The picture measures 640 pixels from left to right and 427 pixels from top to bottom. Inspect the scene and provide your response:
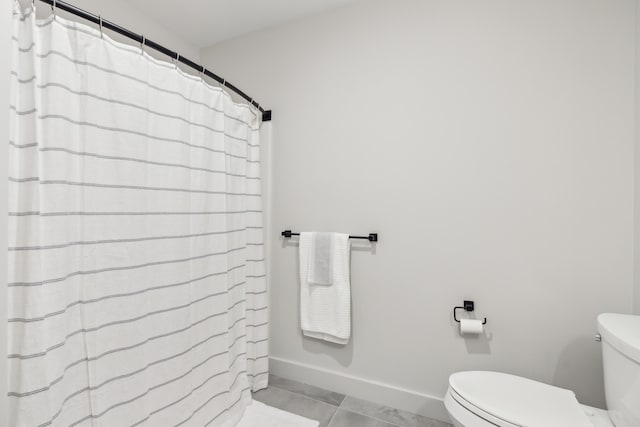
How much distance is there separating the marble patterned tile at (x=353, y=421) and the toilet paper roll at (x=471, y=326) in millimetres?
643

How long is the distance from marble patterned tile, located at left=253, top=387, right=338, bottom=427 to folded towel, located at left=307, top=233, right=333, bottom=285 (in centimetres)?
69

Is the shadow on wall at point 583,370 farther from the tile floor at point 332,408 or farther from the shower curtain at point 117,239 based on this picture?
the shower curtain at point 117,239

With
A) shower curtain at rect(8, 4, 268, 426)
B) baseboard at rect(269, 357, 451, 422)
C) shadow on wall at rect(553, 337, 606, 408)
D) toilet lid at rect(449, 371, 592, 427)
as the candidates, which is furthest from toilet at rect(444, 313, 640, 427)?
shower curtain at rect(8, 4, 268, 426)

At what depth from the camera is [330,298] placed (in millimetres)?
1751

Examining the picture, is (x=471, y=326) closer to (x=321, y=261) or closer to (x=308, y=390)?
(x=321, y=261)

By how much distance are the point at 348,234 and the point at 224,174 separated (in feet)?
2.60

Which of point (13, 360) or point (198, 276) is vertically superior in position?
point (198, 276)

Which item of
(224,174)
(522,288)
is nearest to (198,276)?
(224,174)

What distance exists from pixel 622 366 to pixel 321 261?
1.30 metres

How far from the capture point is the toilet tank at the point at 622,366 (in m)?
0.92

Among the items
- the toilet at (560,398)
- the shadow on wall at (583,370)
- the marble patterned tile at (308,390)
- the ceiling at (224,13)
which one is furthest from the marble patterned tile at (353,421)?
the ceiling at (224,13)

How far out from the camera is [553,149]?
1.36m

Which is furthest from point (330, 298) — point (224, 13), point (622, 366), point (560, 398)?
point (224, 13)

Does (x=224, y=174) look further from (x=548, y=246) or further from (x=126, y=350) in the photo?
(x=548, y=246)
